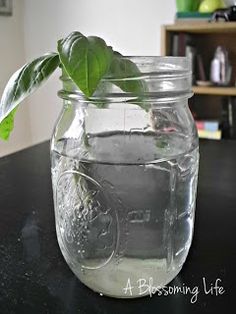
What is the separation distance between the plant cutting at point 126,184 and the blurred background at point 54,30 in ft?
6.01

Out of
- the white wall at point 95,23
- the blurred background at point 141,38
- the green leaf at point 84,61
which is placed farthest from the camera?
the white wall at point 95,23

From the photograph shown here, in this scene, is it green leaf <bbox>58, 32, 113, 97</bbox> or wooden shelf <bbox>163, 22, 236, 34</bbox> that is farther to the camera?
wooden shelf <bbox>163, 22, 236, 34</bbox>

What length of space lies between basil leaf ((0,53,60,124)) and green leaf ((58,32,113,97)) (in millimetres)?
31

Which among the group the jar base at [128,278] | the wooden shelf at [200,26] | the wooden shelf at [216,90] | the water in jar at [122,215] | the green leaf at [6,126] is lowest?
the wooden shelf at [216,90]

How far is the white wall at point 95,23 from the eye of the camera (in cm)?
225

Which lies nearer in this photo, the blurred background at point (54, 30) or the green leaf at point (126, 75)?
the green leaf at point (126, 75)

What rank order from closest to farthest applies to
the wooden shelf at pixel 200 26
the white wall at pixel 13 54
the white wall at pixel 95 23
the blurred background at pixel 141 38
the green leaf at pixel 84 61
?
1. the green leaf at pixel 84 61
2. the wooden shelf at pixel 200 26
3. the blurred background at pixel 141 38
4. the white wall at pixel 95 23
5. the white wall at pixel 13 54

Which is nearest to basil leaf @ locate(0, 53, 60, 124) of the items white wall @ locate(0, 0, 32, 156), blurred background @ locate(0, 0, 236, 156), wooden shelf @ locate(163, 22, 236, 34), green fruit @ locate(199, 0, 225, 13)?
blurred background @ locate(0, 0, 236, 156)

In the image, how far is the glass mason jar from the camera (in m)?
0.40

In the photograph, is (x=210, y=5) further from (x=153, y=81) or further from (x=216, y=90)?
(x=153, y=81)

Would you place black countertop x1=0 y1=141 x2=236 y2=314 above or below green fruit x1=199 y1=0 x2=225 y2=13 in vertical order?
below

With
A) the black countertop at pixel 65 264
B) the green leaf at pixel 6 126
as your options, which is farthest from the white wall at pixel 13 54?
the green leaf at pixel 6 126

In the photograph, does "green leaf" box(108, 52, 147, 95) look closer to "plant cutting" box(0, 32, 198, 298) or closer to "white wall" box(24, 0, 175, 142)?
"plant cutting" box(0, 32, 198, 298)

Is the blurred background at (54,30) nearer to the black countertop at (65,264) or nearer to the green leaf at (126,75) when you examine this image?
the black countertop at (65,264)
